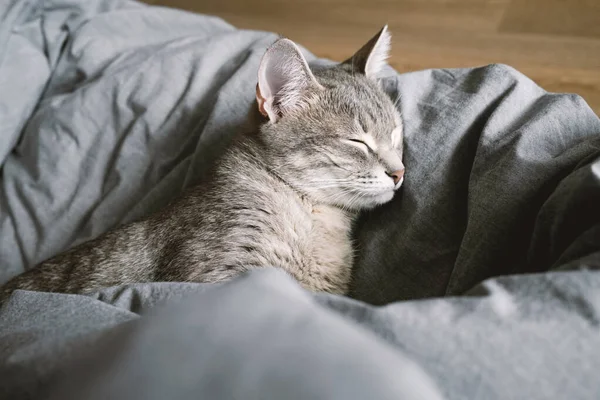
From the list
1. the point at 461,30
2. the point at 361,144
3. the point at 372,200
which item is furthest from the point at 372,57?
the point at 461,30

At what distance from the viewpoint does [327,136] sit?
132 centimetres

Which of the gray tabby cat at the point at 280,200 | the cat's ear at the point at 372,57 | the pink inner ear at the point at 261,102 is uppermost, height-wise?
the cat's ear at the point at 372,57

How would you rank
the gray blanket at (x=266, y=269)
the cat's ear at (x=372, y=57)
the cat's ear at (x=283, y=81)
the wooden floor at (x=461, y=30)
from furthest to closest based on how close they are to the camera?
the wooden floor at (x=461, y=30), the cat's ear at (x=372, y=57), the cat's ear at (x=283, y=81), the gray blanket at (x=266, y=269)

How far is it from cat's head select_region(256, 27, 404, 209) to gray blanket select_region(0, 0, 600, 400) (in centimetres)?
7

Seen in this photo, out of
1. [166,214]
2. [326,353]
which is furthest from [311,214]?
[326,353]

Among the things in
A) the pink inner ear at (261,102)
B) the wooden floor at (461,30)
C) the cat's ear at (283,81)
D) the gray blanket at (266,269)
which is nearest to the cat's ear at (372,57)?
the gray blanket at (266,269)

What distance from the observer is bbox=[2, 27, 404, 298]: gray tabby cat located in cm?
123

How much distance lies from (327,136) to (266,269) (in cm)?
67

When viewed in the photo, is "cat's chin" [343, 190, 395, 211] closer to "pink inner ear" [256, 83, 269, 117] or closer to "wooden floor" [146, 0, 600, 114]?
"pink inner ear" [256, 83, 269, 117]

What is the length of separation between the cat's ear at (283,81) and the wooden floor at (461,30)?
92 centimetres

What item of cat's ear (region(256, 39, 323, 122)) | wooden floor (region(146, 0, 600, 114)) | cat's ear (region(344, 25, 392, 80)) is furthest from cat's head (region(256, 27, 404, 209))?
wooden floor (region(146, 0, 600, 114))

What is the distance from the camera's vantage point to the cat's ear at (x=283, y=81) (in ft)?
4.00

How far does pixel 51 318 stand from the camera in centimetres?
90

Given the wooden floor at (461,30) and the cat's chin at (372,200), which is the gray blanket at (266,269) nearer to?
the cat's chin at (372,200)
